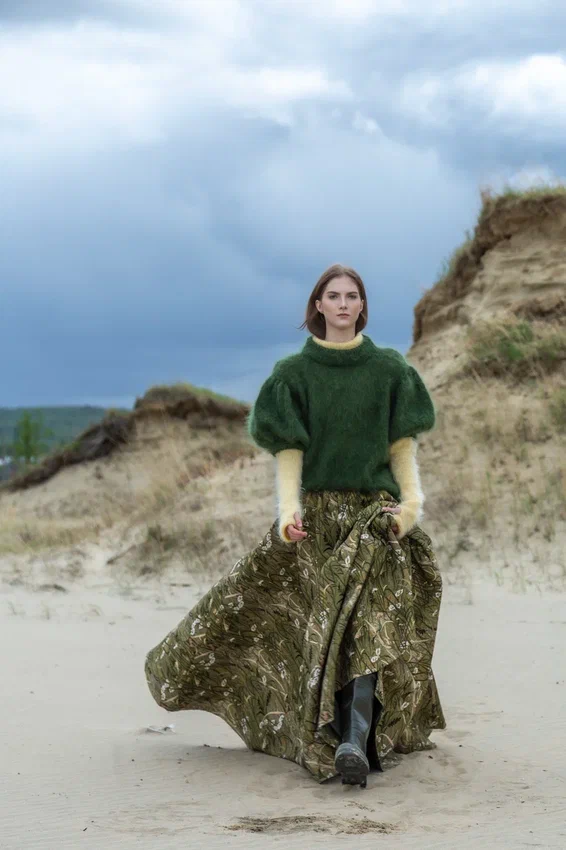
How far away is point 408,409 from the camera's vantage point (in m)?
5.21

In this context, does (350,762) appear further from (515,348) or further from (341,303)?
(515,348)

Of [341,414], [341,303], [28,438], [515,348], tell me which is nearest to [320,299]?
[341,303]

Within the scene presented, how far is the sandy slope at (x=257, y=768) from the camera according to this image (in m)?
4.48

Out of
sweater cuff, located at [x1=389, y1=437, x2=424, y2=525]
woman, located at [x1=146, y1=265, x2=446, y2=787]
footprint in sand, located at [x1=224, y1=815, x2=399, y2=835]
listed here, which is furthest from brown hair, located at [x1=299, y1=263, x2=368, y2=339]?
footprint in sand, located at [x1=224, y1=815, x2=399, y2=835]

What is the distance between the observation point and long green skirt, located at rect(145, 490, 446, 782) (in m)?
4.94

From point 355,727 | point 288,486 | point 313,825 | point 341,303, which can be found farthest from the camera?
point 341,303

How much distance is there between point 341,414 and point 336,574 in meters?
0.70

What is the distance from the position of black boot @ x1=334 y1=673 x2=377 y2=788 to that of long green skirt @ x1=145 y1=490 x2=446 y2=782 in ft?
0.18

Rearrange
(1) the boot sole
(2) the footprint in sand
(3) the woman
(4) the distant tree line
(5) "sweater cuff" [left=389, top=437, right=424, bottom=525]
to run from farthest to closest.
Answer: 1. (4) the distant tree line
2. (5) "sweater cuff" [left=389, top=437, right=424, bottom=525]
3. (3) the woman
4. (1) the boot sole
5. (2) the footprint in sand

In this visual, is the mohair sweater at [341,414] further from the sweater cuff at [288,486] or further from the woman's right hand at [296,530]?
the woman's right hand at [296,530]

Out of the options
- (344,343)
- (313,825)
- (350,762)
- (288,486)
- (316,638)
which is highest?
(344,343)

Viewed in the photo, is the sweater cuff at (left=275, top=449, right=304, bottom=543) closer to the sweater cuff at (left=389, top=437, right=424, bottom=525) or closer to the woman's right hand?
the woman's right hand

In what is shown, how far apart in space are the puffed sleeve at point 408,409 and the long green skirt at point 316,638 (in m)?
0.29

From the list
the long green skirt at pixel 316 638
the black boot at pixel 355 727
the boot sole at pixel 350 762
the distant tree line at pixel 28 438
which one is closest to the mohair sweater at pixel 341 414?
the long green skirt at pixel 316 638
